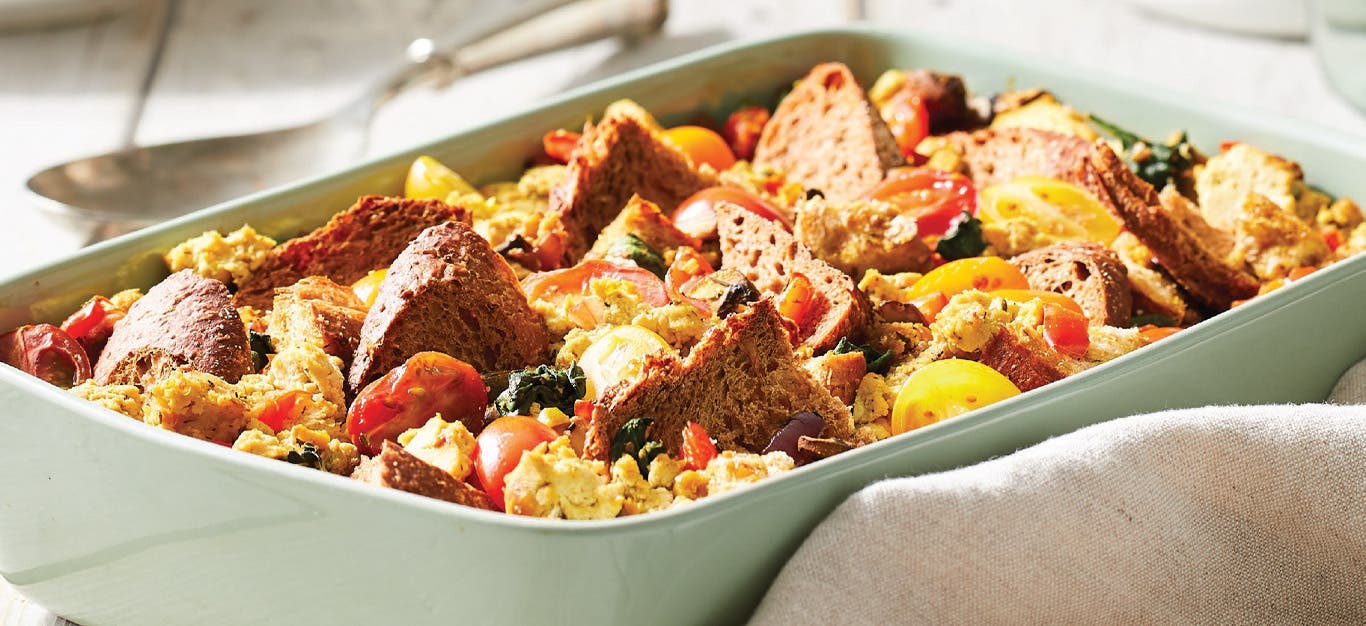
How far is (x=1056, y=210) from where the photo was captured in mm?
3473

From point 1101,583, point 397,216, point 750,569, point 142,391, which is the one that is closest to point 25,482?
point 142,391

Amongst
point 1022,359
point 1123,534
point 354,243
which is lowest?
point 1123,534

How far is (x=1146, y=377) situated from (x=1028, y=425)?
0.30 meters

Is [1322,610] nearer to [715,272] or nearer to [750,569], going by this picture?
[750,569]

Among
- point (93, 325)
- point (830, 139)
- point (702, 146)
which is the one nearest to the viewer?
point (93, 325)

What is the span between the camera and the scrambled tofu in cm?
315

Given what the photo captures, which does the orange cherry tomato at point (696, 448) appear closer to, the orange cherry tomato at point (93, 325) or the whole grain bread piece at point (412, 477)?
the whole grain bread piece at point (412, 477)

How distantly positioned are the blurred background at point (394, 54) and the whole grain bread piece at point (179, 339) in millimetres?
2076

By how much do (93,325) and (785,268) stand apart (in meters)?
1.35

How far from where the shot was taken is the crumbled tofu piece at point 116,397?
2553 mm

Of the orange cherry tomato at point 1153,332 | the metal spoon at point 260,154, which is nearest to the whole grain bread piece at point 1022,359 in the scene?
the orange cherry tomato at point 1153,332

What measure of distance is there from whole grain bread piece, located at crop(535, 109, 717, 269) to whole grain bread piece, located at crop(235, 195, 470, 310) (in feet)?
0.90

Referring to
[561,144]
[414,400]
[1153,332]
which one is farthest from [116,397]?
[1153,332]

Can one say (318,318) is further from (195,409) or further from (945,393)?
(945,393)
